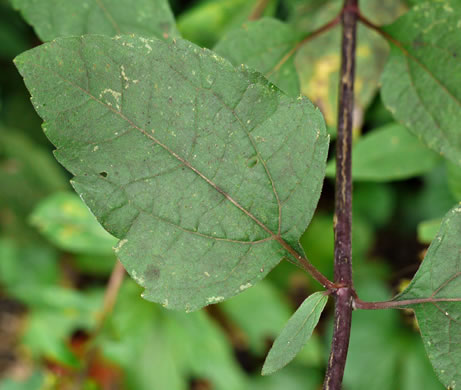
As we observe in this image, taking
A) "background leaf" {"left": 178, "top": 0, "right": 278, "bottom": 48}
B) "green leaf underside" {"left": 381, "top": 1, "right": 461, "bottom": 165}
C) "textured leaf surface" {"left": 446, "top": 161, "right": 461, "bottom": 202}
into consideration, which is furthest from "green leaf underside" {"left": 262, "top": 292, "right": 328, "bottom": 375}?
"background leaf" {"left": 178, "top": 0, "right": 278, "bottom": 48}

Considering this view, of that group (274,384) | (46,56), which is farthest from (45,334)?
(46,56)

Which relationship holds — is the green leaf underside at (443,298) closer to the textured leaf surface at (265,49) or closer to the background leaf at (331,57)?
the textured leaf surface at (265,49)

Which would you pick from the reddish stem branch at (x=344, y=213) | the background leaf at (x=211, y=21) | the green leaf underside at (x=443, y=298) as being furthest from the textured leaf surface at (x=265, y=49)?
the background leaf at (x=211, y=21)

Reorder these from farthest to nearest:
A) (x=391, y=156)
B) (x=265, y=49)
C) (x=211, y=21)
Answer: (x=211, y=21) < (x=391, y=156) < (x=265, y=49)

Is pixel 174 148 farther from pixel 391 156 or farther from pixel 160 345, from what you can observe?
pixel 160 345

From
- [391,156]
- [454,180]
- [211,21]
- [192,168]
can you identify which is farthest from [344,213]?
[211,21]

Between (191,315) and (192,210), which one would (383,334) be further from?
(192,210)
